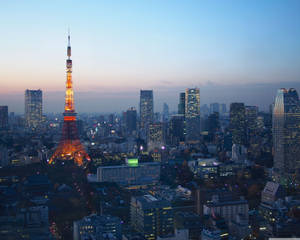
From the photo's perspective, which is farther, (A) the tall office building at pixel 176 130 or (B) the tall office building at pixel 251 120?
(A) the tall office building at pixel 176 130

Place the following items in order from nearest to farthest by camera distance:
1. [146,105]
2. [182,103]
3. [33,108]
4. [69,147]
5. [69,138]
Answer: [69,147] → [69,138] → [182,103] → [33,108] → [146,105]

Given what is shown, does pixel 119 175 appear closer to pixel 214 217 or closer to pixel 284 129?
pixel 214 217

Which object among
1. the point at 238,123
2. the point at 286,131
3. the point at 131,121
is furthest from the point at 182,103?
the point at 286,131

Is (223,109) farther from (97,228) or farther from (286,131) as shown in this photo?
(97,228)

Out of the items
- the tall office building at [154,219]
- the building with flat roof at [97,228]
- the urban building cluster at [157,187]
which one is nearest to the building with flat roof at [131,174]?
the urban building cluster at [157,187]

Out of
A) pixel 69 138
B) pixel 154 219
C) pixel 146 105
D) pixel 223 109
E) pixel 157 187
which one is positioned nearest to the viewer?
pixel 154 219

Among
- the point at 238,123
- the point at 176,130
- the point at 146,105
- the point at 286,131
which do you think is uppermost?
the point at 146,105

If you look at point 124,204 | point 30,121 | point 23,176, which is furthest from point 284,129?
point 30,121

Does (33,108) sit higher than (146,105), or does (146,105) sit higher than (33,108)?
(146,105)

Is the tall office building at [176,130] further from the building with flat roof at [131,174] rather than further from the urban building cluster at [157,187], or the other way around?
the building with flat roof at [131,174]
